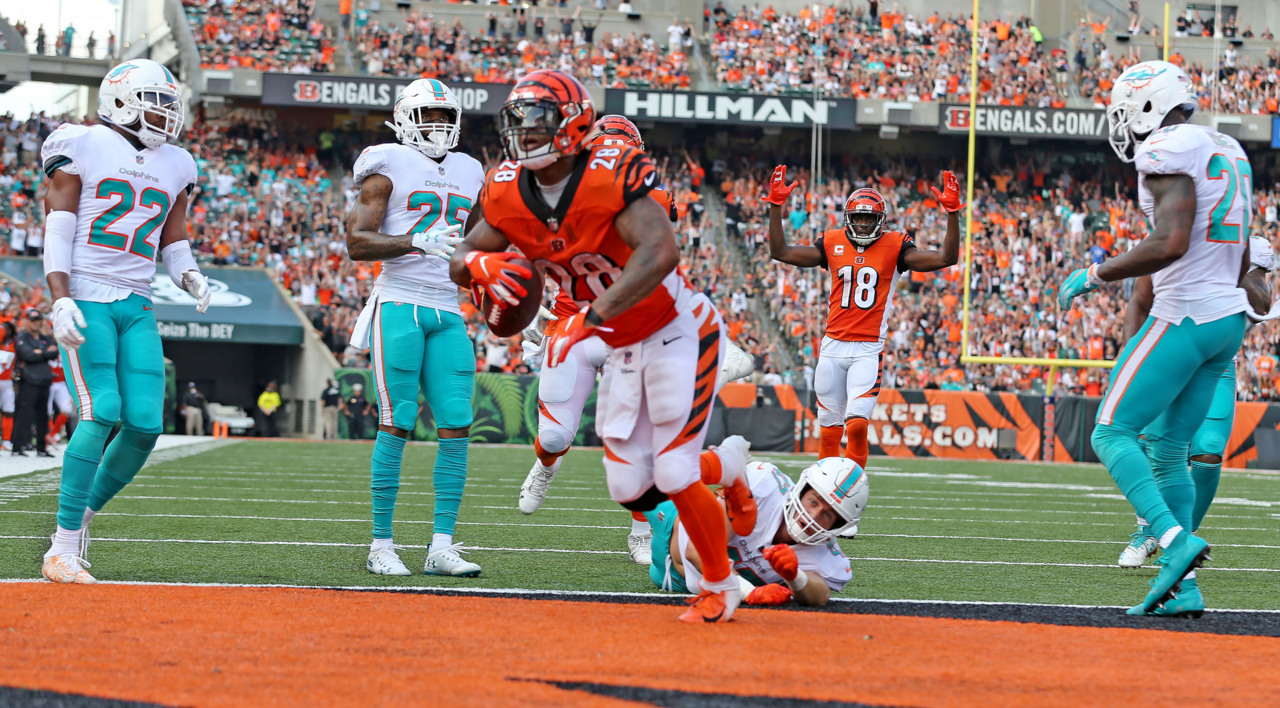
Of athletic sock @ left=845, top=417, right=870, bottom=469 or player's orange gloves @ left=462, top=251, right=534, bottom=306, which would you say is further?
athletic sock @ left=845, top=417, right=870, bottom=469

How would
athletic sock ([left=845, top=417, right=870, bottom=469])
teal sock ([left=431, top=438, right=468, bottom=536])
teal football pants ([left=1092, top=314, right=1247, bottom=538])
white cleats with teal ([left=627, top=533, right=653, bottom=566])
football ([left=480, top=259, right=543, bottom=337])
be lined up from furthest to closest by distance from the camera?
athletic sock ([left=845, top=417, right=870, bottom=469]), white cleats with teal ([left=627, top=533, right=653, bottom=566]), teal sock ([left=431, top=438, right=468, bottom=536]), teal football pants ([left=1092, top=314, right=1247, bottom=538]), football ([left=480, top=259, right=543, bottom=337])

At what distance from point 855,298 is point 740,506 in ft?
13.2

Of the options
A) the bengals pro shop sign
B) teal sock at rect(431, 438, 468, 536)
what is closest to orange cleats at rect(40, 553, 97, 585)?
teal sock at rect(431, 438, 468, 536)

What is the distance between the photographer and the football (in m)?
3.88

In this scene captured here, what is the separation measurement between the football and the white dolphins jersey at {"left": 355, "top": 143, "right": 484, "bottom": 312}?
1.66 metres

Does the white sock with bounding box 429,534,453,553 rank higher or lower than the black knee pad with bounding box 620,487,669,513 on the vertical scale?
lower

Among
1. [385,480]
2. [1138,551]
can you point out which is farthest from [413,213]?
[1138,551]

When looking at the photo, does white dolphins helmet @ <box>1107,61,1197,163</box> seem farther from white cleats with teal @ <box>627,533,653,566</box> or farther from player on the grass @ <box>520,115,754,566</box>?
white cleats with teal @ <box>627,533,653,566</box>

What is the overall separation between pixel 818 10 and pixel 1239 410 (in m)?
16.2

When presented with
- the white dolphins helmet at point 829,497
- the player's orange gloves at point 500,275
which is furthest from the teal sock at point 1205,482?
the player's orange gloves at point 500,275

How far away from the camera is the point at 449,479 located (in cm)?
561

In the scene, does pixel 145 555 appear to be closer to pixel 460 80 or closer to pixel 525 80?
pixel 525 80

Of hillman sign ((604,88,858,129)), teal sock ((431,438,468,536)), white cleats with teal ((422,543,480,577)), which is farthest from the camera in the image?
hillman sign ((604,88,858,129))

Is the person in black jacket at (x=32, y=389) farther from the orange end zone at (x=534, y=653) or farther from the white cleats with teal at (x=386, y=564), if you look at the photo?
the orange end zone at (x=534, y=653)
